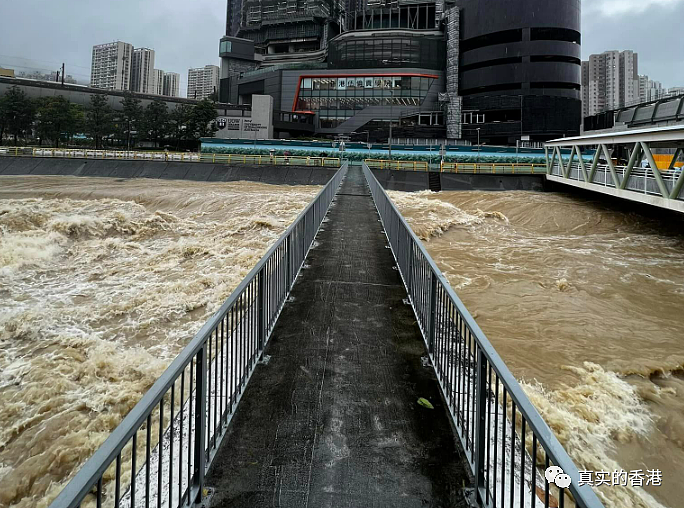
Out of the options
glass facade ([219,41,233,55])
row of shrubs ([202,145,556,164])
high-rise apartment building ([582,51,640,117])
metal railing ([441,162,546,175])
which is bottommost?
metal railing ([441,162,546,175])

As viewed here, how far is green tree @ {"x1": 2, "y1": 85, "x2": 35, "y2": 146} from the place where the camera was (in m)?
66.4

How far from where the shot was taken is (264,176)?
148 ft

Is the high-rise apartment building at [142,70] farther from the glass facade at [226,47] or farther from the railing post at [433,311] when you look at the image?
the railing post at [433,311]

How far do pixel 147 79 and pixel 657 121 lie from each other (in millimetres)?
197896

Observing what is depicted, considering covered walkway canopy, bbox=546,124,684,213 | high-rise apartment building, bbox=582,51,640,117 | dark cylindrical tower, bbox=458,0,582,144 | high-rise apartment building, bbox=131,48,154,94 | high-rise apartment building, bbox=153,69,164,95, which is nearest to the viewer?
covered walkway canopy, bbox=546,124,684,213

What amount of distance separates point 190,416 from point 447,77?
290 ft

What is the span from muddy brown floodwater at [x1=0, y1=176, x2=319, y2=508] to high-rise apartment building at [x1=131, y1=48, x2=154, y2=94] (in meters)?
186

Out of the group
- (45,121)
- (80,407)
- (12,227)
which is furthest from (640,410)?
(45,121)

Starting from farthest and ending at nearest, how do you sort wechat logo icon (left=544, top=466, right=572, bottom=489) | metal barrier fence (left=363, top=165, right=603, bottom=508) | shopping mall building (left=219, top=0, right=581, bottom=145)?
shopping mall building (left=219, top=0, right=581, bottom=145), metal barrier fence (left=363, top=165, right=603, bottom=508), wechat logo icon (left=544, top=466, right=572, bottom=489)

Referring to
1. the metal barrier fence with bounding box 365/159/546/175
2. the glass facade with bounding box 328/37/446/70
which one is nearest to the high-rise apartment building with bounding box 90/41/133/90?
the glass facade with bounding box 328/37/446/70

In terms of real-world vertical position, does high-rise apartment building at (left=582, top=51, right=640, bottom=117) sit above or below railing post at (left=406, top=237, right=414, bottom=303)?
above

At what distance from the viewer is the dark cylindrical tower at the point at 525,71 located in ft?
244

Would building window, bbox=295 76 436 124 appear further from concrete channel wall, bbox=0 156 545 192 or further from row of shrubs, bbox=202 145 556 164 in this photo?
concrete channel wall, bbox=0 156 545 192

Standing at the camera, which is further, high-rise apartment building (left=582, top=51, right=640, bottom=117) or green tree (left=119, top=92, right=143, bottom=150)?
high-rise apartment building (left=582, top=51, right=640, bottom=117)
